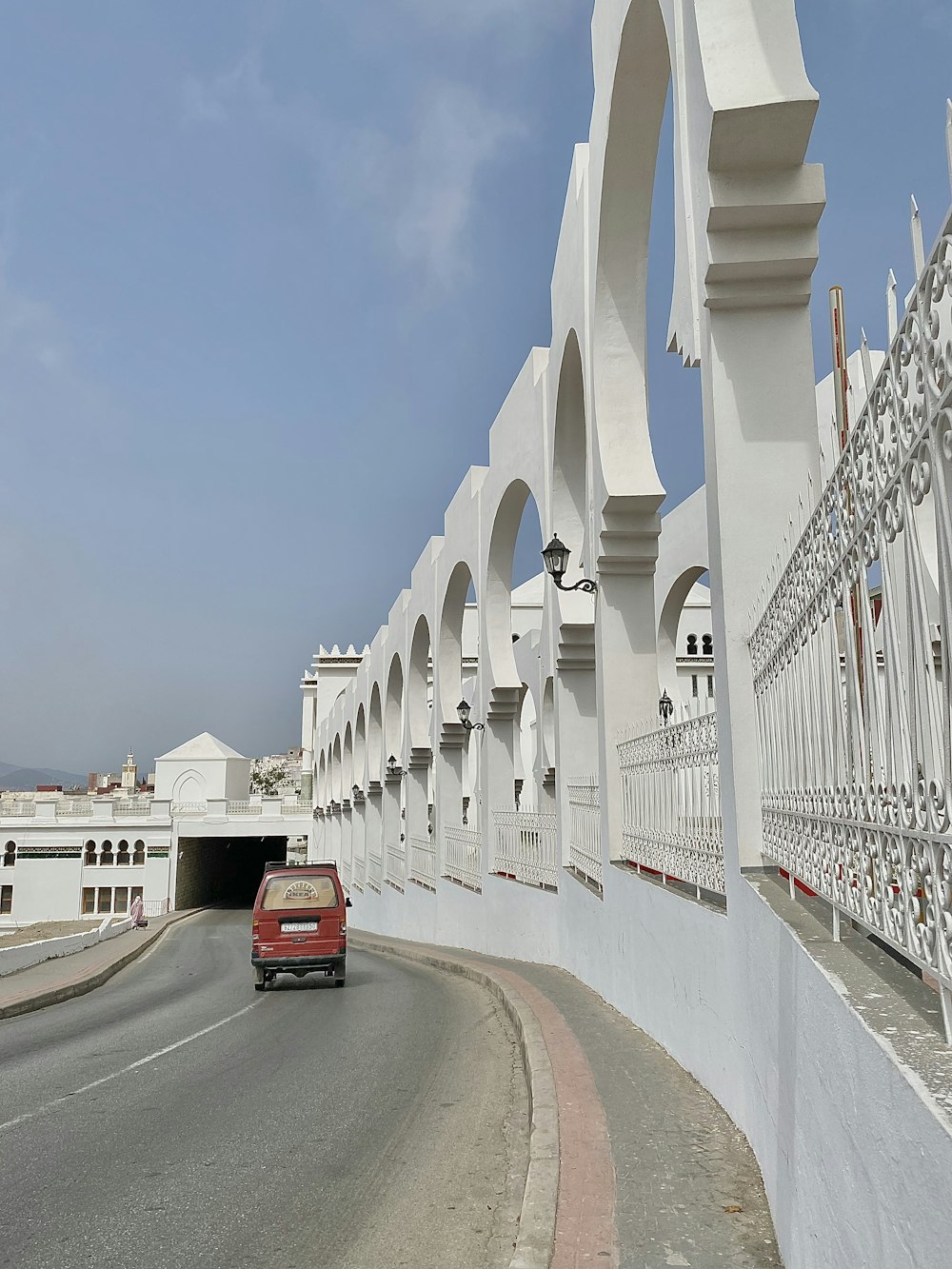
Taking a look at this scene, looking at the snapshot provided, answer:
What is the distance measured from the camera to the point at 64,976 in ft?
56.9

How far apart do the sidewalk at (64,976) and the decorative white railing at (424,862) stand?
6.55 meters

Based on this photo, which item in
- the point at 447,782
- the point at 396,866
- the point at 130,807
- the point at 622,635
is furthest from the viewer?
the point at 130,807

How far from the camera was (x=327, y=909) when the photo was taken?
1458 cm

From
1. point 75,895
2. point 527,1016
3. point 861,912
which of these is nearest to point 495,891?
point 527,1016

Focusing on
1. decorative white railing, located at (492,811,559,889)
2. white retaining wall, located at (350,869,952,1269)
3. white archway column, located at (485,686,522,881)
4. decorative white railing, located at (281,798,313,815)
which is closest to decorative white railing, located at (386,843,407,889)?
white archway column, located at (485,686,522,881)

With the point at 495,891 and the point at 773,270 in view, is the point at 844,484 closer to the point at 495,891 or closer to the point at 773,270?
the point at 773,270

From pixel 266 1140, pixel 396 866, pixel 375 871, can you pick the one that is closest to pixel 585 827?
pixel 266 1140

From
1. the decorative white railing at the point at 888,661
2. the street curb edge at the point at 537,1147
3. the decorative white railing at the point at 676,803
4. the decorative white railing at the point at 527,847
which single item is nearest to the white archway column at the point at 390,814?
the decorative white railing at the point at 527,847

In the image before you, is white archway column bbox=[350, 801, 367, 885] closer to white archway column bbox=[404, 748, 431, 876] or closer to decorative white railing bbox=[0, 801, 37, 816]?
white archway column bbox=[404, 748, 431, 876]

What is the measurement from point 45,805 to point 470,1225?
48.9 m

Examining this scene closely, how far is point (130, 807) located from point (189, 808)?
9.11 ft

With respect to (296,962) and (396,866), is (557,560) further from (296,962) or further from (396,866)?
(396,866)

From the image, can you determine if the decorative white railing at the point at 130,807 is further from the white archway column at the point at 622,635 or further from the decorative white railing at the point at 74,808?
the white archway column at the point at 622,635

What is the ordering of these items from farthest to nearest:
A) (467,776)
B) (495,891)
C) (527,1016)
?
(467,776), (495,891), (527,1016)
